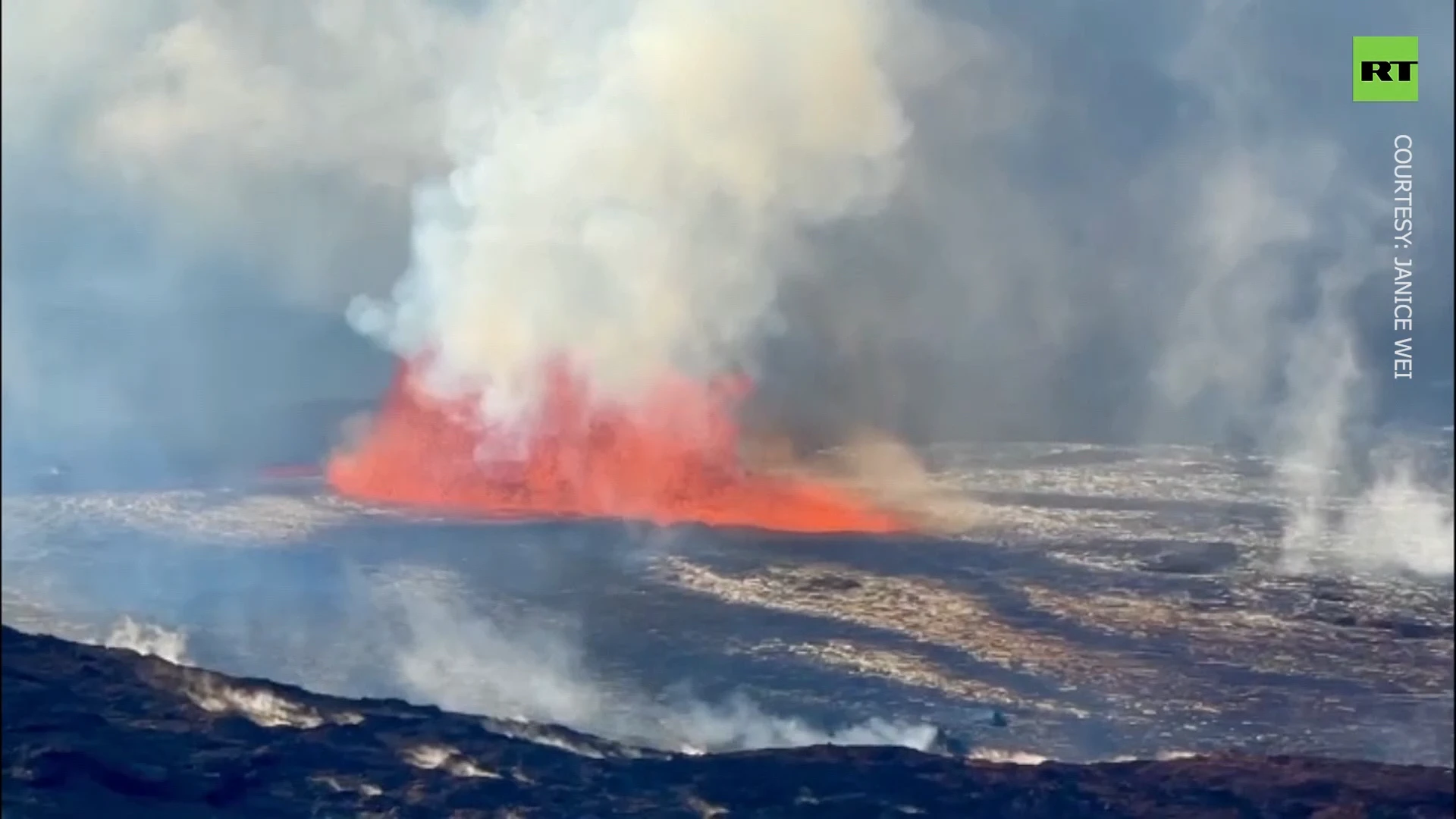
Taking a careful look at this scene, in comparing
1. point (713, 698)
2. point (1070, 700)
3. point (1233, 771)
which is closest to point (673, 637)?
point (713, 698)

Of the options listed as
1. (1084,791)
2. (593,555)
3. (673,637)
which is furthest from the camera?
(593,555)

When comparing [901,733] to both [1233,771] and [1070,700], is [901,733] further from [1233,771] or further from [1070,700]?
[1233,771]

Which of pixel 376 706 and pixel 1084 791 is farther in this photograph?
pixel 376 706

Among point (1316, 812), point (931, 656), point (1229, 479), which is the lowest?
point (1316, 812)

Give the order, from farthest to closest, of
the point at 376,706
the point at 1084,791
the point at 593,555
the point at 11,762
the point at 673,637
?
the point at 593,555 → the point at 673,637 → the point at 376,706 → the point at 1084,791 → the point at 11,762

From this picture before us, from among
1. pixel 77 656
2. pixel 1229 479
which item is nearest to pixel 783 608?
pixel 1229 479

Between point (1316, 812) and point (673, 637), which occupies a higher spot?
point (673, 637)
